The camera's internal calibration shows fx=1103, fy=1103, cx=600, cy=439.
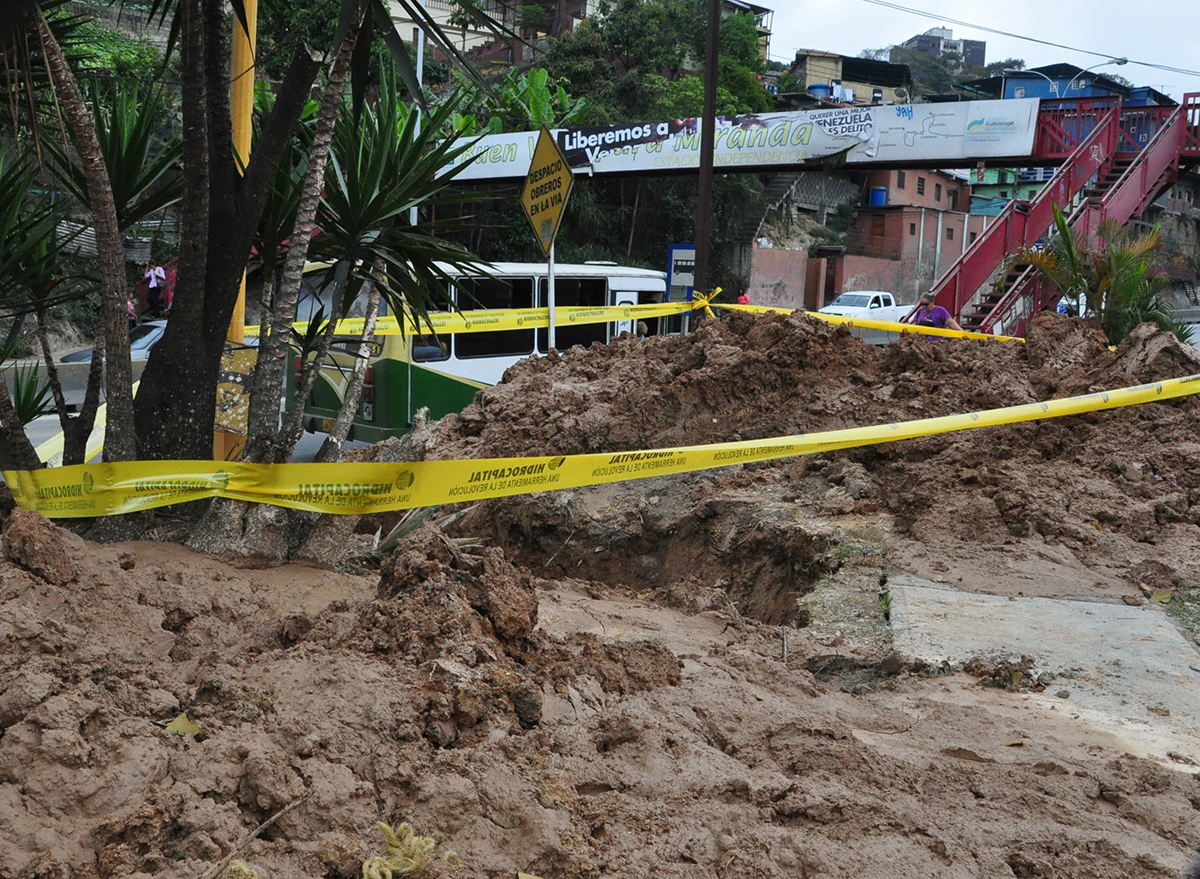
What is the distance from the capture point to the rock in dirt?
13.9 ft

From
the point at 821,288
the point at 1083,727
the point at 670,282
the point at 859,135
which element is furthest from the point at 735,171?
the point at 1083,727

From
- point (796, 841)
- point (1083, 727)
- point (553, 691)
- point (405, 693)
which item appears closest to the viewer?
point (796, 841)

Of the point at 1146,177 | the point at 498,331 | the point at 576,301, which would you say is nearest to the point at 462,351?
the point at 498,331

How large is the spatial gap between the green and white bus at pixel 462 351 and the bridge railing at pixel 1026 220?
5797mm

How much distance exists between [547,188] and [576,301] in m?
5.24

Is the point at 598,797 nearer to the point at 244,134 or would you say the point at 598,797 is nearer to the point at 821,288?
the point at 244,134

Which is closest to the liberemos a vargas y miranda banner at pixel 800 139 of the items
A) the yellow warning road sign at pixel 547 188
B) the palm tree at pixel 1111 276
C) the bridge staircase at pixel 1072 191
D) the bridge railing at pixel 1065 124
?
the bridge railing at pixel 1065 124

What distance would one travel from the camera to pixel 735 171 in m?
26.5

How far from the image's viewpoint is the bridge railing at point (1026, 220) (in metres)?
19.2

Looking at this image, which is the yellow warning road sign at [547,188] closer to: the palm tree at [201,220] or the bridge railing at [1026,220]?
the palm tree at [201,220]

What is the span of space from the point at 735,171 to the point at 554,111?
10552 millimetres

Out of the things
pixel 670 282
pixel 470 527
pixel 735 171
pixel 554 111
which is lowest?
pixel 470 527

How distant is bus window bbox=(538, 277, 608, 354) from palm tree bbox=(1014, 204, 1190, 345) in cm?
632

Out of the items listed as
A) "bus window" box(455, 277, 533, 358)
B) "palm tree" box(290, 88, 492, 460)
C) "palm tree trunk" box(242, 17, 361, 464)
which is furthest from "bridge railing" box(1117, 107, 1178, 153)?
"palm tree trunk" box(242, 17, 361, 464)
